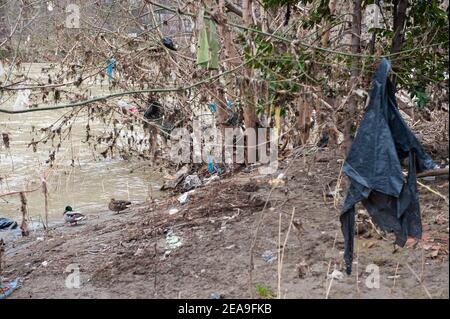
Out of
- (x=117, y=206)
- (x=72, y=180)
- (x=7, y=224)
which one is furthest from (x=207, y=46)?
(x=72, y=180)

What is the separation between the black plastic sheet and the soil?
0.35 meters

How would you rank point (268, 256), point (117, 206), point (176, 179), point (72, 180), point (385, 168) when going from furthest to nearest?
point (72, 180)
point (176, 179)
point (117, 206)
point (268, 256)
point (385, 168)

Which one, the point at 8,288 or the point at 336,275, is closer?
the point at 336,275

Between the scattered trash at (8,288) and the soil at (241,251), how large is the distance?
5 centimetres

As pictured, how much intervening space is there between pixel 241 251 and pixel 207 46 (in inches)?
62.2

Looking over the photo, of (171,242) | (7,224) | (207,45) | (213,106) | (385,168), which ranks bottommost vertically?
(7,224)

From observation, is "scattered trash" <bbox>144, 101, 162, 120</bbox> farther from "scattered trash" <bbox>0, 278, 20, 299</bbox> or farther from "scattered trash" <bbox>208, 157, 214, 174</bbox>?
"scattered trash" <bbox>0, 278, 20, 299</bbox>

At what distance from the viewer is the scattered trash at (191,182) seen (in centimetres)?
693

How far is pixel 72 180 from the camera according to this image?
7.95 meters

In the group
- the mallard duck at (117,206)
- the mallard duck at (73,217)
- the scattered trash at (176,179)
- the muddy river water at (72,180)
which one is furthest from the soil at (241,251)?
the scattered trash at (176,179)

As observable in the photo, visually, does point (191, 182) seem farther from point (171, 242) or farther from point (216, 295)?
point (216, 295)

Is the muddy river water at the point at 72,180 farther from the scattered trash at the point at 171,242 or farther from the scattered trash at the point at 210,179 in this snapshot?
the scattered trash at the point at 171,242

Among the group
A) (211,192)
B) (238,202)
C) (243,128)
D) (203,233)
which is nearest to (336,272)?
(203,233)

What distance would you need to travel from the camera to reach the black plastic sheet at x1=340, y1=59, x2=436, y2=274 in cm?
314
